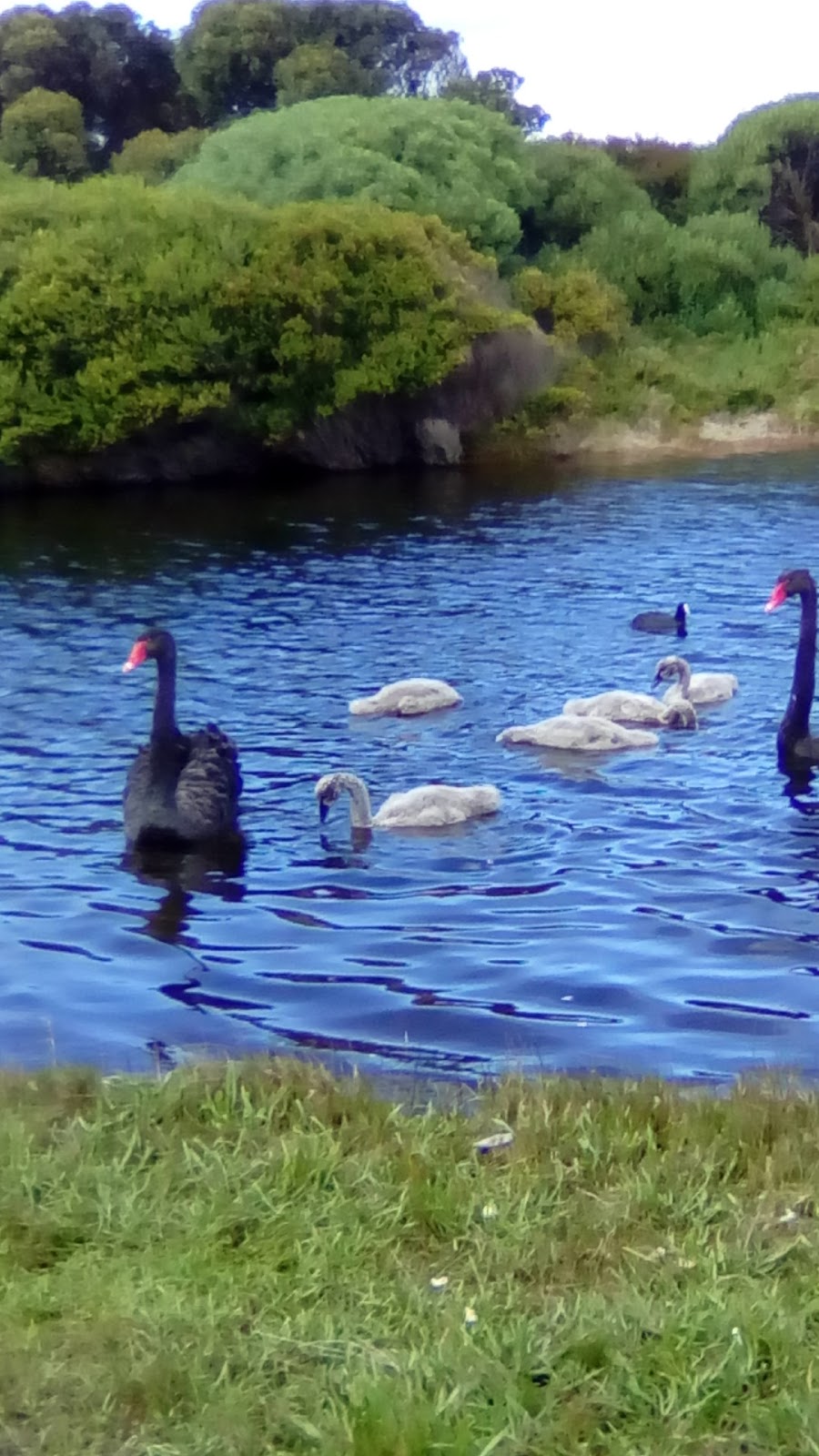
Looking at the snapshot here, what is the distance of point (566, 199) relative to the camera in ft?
155

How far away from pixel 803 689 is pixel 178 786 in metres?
4.79

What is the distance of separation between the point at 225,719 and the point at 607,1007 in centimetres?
775

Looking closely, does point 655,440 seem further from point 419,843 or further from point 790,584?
point 419,843

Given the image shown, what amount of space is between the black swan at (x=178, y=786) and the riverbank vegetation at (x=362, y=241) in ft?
72.8

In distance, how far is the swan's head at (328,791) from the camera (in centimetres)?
1205

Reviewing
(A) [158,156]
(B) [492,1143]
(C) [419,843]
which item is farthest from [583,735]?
(A) [158,156]

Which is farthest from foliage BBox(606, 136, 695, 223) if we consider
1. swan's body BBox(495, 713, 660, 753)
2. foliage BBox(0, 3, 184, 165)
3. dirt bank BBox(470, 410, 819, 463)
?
swan's body BBox(495, 713, 660, 753)

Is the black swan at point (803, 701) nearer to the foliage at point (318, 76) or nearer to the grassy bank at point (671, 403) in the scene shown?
the grassy bank at point (671, 403)

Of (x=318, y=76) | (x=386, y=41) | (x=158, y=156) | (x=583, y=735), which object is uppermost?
(x=386, y=41)

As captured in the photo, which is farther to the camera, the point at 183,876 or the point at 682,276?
the point at 682,276

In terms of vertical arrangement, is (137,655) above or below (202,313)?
below

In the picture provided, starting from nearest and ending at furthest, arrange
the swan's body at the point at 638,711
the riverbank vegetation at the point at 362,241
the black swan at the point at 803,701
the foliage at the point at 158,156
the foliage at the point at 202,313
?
the black swan at the point at 803,701, the swan's body at the point at 638,711, the foliage at the point at 202,313, the riverbank vegetation at the point at 362,241, the foliage at the point at 158,156

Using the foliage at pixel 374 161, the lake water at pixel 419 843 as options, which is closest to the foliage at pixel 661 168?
the foliage at pixel 374 161

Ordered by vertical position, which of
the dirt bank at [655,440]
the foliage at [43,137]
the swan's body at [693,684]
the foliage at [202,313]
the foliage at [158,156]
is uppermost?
the foliage at [43,137]
